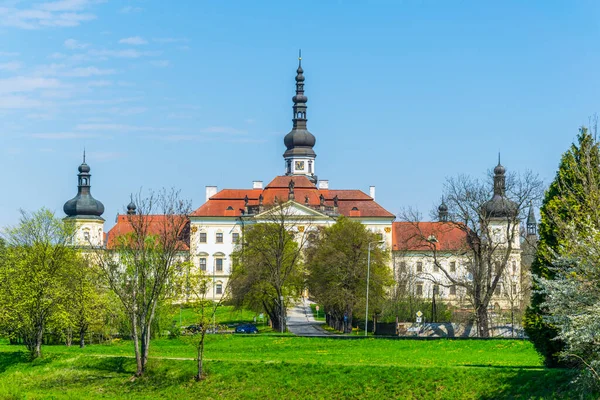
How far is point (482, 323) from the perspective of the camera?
170 feet

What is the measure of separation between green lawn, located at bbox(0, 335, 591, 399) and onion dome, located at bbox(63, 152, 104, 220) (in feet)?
196

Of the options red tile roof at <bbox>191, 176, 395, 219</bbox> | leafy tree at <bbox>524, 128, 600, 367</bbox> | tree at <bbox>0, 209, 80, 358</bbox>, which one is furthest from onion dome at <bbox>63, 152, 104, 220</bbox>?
leafy tree at <bbox>524, 128, 600, 367</bbox>

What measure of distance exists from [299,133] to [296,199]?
1811 cm

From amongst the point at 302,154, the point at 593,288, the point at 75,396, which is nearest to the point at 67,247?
the point at 75,396

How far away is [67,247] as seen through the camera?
4981 centimetres

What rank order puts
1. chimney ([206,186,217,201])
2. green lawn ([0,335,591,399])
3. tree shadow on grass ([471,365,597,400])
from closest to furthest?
tree shadow on grass ([471,365,597,400]), green lawn ([0,335,591,399]), chimney ([206,186,217,201])

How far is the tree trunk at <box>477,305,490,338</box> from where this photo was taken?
51.3m

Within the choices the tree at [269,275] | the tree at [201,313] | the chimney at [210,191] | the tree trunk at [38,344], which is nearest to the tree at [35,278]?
the tree trunk at [38,344]

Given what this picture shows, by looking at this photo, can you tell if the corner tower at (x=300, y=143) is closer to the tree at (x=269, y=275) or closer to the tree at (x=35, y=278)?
the tree at (x=269, y=275)

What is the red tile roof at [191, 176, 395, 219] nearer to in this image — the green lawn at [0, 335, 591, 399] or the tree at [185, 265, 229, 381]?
the green lawn at [0, 335, 591, 399]

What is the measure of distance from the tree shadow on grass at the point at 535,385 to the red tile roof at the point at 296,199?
7553 cm

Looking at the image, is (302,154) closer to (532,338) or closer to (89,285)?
(89,285)

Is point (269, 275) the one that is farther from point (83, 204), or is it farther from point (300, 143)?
point (300, 143)

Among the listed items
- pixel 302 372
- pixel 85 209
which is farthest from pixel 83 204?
pixel 302 372
